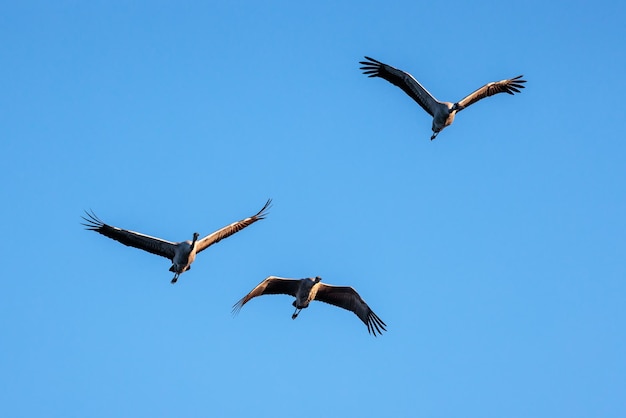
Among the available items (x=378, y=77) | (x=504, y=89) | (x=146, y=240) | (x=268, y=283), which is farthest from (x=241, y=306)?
(x=504, y=89)

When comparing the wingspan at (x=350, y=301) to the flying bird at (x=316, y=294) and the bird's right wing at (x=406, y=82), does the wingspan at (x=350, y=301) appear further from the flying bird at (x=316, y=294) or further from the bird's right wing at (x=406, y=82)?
the bird's right wing at (x=406, y=82)

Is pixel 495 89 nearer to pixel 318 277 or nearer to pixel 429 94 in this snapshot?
pixel 429 94

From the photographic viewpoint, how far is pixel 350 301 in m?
28.9

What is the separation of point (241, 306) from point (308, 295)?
93.5 inches

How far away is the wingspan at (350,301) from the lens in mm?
28391

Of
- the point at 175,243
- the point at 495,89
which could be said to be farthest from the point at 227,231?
the point at 495,89

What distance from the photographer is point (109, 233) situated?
28062 millimetres

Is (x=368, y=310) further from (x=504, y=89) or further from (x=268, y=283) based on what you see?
(x=504, y=89)

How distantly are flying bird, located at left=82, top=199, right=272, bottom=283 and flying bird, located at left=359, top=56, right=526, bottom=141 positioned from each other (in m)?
6.31

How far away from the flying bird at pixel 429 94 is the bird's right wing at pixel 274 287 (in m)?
7.03

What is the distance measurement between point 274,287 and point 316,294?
1.51 m

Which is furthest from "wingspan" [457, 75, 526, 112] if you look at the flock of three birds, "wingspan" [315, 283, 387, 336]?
"wingspan" [315, 283, 387, 336]

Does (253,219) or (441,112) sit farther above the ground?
(441,112)

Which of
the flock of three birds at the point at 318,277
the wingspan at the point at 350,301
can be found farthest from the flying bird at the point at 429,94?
the wingspan at the point at 350,301
